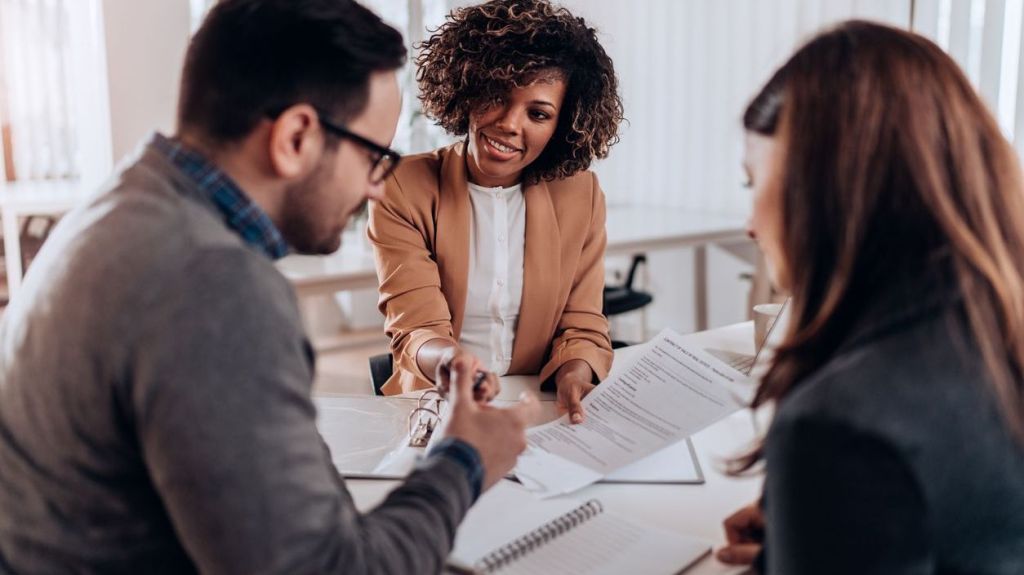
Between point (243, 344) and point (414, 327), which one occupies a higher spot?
point (243, 344)

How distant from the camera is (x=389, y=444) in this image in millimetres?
1395

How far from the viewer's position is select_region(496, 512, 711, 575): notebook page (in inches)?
39.6

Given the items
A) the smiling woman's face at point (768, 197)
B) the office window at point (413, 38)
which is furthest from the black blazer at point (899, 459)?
the office window at point (413, 38)

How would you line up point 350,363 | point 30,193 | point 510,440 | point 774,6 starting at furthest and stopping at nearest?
point 350,363
point 774,6
point 30,193
point 510,440

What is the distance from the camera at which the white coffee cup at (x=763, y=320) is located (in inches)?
72.7

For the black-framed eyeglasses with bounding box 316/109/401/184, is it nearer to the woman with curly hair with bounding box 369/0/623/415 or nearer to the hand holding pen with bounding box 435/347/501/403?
the hand holding pen with bounding box 435/347/501/403

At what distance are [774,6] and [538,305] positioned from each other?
96.6 inches

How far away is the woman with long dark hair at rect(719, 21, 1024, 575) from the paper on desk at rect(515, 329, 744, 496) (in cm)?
46

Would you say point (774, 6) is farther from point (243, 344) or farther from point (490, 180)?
point (243, 344)

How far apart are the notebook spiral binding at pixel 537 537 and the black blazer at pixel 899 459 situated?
341mm

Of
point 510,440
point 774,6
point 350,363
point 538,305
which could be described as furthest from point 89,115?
point 510,440

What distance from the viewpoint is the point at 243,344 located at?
2.37 feet

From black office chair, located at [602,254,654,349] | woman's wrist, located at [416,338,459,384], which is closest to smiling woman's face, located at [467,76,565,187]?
woman's wrist, located at [416,338,459,384]

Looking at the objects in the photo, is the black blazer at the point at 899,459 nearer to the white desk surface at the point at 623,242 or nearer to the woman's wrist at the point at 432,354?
the woman's wrist at the point at 432,354
